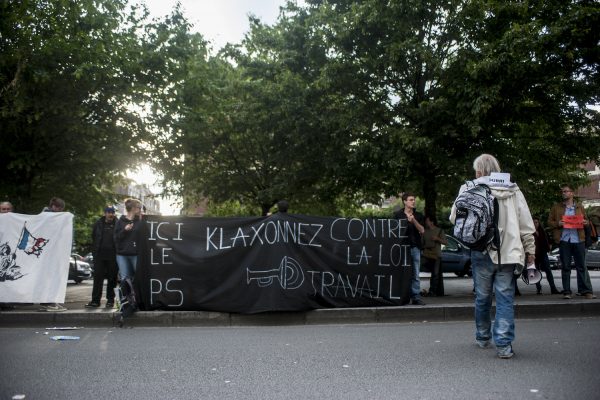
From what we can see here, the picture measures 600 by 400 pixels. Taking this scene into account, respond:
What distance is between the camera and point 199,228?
8.28 m

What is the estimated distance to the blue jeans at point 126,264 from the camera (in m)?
8.19

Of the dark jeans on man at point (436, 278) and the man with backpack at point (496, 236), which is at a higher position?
the man with backpack at point (496, 236)

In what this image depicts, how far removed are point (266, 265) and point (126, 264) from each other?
7.17 ft

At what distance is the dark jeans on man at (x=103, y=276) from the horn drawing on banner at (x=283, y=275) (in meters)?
2.50

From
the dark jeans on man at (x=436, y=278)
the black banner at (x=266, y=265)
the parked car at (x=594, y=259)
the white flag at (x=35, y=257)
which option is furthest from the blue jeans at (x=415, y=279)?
the parked car at (x=594, y=259)

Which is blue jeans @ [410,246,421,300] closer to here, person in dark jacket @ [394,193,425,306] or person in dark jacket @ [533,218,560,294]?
person in dark jacket @ [394,193,425,306]

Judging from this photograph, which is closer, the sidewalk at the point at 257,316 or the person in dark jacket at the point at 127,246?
the sidewalk at the point at 257,316

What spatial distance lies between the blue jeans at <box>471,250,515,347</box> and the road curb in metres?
2.50

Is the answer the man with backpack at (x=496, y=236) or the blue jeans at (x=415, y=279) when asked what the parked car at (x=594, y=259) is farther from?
the man with backpack at (x=496, y=236)

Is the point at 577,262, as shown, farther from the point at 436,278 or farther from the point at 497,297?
the point at 497,297

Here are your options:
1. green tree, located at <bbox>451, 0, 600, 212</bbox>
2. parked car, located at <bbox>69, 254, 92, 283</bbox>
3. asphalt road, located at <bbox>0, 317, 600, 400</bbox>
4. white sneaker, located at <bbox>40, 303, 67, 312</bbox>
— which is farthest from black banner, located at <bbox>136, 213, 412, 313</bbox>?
parked car, located at <bbox>69, 254, 92, 283</bbox>

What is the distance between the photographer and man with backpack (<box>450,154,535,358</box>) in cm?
515

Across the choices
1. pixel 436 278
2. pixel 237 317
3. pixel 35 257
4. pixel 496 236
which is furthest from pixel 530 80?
pixel 35 257

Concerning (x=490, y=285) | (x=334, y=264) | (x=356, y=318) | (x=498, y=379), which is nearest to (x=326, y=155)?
(x=334, y=264)
